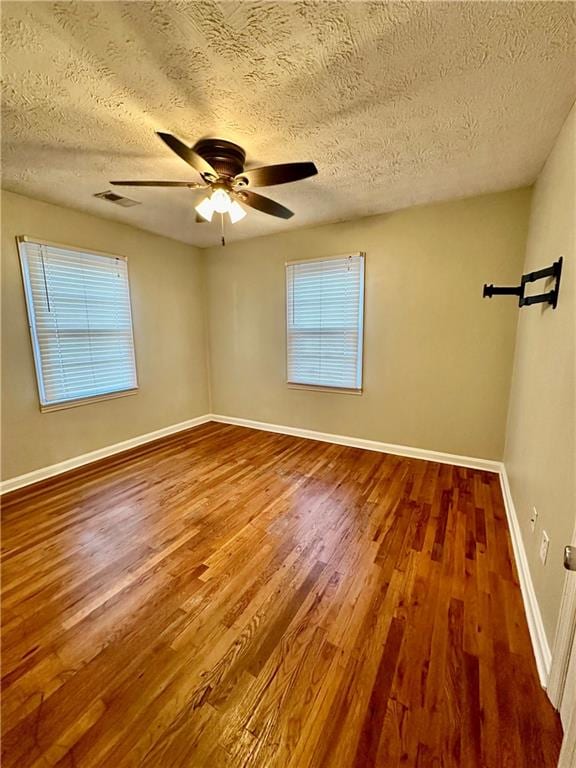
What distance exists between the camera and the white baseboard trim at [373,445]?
9.92ft

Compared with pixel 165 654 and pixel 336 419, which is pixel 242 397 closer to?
pixel 336 419

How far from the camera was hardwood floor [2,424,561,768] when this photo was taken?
1.04 m

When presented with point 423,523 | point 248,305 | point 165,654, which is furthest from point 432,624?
point 248,305

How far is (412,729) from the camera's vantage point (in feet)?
3.50

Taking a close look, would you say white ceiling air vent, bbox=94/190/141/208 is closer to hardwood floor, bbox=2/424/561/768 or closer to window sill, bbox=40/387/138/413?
window sill, bbox=40/387/138/413

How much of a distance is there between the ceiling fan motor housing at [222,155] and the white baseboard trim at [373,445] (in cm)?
281

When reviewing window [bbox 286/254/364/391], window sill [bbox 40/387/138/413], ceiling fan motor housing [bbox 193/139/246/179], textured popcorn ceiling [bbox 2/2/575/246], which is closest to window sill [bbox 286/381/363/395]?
window [bbox 286/254/364/391]

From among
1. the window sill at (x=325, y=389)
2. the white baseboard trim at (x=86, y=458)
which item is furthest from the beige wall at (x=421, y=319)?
the white baseboard trim at (x=86, y=458)

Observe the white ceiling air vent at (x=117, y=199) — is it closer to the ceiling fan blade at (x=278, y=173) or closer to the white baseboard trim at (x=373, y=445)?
the ceiling fan blade at (x=278, y=173)

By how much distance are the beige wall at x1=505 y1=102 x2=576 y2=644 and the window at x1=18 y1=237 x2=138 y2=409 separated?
3.71m

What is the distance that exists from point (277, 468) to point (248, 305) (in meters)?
2.19

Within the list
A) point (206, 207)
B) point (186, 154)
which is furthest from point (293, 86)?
A: point (206, 207)

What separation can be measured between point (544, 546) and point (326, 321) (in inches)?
108

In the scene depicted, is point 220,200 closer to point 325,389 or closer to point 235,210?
point 235,210
